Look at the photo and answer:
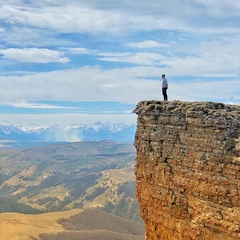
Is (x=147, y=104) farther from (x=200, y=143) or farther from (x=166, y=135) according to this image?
(x=200, y=143)

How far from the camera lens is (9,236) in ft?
409

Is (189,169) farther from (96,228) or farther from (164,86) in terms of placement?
(96,228)

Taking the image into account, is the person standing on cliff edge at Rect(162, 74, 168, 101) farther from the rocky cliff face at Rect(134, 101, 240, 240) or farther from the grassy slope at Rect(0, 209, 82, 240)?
the grassy slope at Rect(0, 209, 82, 240)

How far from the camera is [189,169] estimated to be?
20156mm

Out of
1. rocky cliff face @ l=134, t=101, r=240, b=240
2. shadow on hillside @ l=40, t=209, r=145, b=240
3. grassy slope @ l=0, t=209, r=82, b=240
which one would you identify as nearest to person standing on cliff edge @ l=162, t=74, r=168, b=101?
rocky cliff face @ l=134, t=101, r=240, b=240

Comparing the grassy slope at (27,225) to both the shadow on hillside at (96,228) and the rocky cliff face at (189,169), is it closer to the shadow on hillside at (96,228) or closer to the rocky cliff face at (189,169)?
the shadow on hillside at (96,228)

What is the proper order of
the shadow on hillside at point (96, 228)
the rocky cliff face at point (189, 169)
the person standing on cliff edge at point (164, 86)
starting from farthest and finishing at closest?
the shadow on hillside at point (96, 228) → the person standing on cliff edge at point (164, 86) → the rocky cliff face at point (189, 169)

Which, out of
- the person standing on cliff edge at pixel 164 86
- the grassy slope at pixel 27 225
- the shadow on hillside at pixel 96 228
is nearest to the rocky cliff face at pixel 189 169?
the person standing on cliff edge at pixel 164 86

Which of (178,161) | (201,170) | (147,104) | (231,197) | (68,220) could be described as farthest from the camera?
(68,220)

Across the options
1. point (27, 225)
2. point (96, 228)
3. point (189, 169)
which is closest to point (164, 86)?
point (189, 169)

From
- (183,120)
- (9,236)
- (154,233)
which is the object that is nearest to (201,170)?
(183,120)

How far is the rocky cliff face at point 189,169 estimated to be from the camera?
60.3 ft

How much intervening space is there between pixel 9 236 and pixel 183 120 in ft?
390

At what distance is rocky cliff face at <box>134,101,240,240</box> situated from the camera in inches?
723
